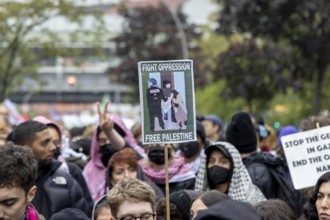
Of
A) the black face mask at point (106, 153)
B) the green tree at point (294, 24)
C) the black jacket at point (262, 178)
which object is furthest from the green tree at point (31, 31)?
the black jacket at point (262, 178)

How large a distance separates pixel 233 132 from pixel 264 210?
2.92 meters

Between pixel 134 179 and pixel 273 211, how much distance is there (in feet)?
2.92

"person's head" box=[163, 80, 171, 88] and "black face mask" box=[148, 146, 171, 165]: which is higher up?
"person's head" box=[163, 80, 171, 88]

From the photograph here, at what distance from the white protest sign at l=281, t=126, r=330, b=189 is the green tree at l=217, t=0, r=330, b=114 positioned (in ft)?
53.7

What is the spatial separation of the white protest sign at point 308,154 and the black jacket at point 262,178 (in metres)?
0.63

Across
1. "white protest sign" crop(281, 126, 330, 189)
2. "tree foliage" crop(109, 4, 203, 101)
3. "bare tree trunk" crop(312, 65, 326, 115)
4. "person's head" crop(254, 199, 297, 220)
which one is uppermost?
"tree foliage" crop(109, 4, 203, 101)

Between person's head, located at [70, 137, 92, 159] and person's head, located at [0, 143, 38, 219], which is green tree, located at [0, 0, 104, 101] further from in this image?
person's head, located at [0, 143, 38, 219]

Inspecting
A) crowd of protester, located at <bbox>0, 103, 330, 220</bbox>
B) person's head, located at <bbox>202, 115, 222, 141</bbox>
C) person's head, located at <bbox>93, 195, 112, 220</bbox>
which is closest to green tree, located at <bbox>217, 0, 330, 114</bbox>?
person's head, located at <bbox>202, 115, 222, 141</bbox>

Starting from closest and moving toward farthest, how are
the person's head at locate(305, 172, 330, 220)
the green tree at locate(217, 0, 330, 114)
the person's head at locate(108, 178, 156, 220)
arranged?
the person's head at locate(108, 178, 156, 220) < the person's head at locate(305, 172, 330, 220) < the green tree at locate(217, 0, 330, 114)

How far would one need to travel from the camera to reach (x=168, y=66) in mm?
6965

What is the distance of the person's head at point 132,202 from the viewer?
5.36 m

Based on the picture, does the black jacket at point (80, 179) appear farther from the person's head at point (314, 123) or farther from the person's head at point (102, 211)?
the person's head at point (314, 123)

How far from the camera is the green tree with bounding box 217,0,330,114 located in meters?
24.0

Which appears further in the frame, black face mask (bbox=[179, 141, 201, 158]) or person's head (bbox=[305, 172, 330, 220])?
black face mask (bbox=[179, 141, 201, 158])
